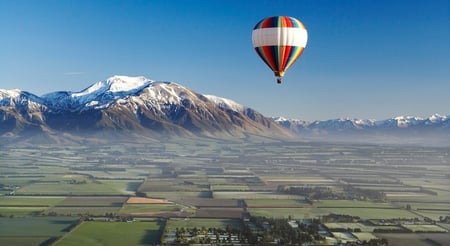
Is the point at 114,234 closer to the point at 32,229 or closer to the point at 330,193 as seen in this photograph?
the point at 32,229

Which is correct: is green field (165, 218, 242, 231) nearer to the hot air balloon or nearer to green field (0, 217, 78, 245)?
green field (0, 217, 78, 245)

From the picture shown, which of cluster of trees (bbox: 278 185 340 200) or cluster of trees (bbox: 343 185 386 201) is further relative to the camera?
cluster of trees (bbox: 343 185 386 201)

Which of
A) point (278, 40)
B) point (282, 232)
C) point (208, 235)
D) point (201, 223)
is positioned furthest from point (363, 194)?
point (278, 40)

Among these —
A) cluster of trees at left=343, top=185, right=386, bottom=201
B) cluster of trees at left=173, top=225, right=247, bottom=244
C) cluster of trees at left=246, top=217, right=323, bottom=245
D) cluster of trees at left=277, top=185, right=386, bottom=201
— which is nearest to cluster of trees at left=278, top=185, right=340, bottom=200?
cluster of trees at left=277, top=185, right=386, bottom=201

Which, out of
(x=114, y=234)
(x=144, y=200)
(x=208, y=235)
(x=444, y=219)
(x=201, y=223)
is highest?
(x=444, y=219)

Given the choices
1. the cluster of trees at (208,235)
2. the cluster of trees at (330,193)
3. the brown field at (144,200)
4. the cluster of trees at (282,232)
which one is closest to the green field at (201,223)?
the cluster of trees at (208,235)

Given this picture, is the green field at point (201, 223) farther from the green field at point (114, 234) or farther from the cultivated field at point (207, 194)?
the green field at point (114, 234)
